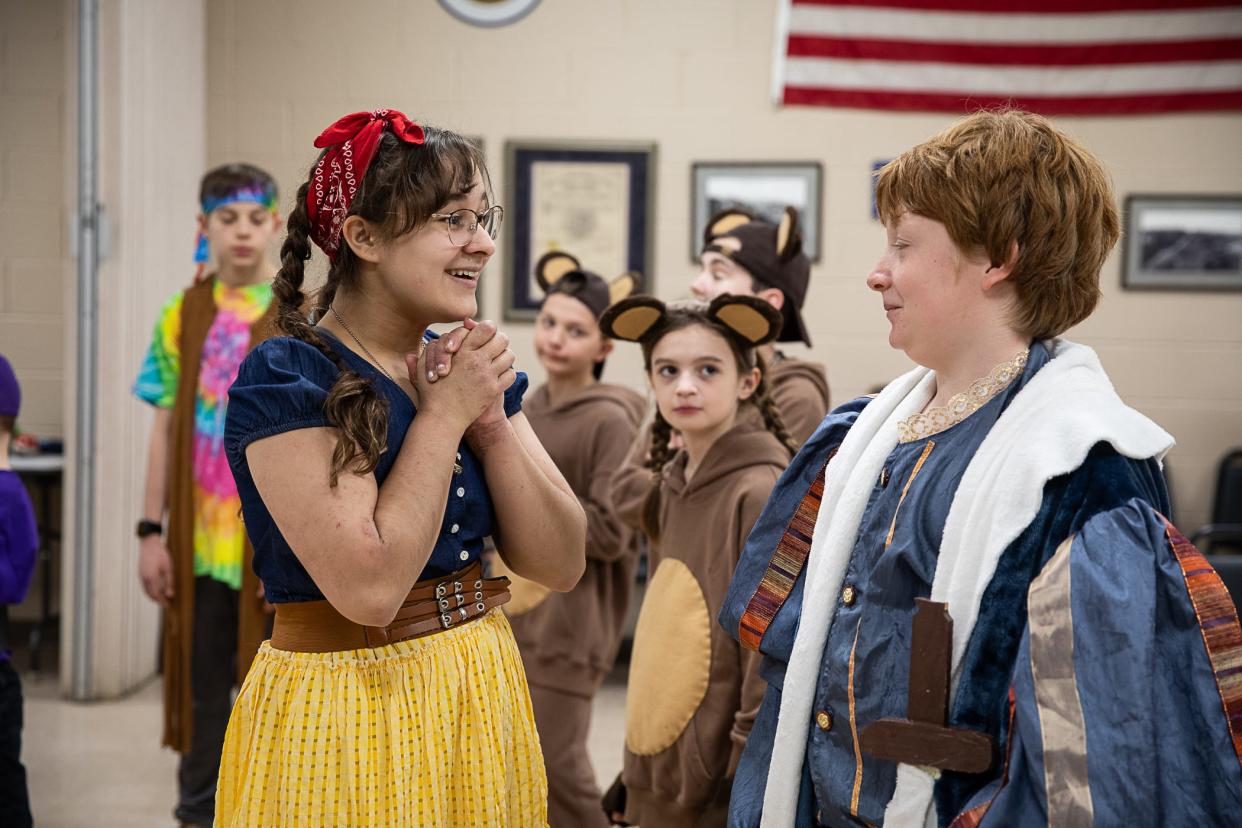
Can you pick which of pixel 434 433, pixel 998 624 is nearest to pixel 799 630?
pixel 998 624

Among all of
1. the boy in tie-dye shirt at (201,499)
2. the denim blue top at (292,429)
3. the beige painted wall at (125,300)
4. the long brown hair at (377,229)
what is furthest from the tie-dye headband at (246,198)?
the denim blue top at (292,429)

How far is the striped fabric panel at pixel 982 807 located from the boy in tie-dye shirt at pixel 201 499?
2143 millimetres

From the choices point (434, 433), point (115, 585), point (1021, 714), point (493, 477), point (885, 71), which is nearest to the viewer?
point (1021, 714)

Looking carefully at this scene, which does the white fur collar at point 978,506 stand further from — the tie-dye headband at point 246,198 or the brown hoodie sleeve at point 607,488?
the tie-dye headband at point 246,198

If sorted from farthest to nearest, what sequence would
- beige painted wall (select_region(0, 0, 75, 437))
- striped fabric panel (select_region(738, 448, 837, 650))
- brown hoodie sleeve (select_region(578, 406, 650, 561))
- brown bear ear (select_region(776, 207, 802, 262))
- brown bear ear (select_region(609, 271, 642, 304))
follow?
1. beige painted wall (select_region(0, 0, 75, 437))
2. brown bear ear (select_region(609, 271, 642, 304))
3. brown bear ear (select_region(776, 207, 802, 262))
4. brown hoodie sleeve (select_region(578, 406, 650, 561))
5. striped fabric panel (select_region(738, 448, 837, 650))

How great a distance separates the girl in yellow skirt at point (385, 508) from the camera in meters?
1.27

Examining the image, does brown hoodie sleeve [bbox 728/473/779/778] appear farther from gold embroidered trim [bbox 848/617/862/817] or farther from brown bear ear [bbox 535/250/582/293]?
brown bear ear [bbox 535/250/582/293]

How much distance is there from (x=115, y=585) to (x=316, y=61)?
2279mm

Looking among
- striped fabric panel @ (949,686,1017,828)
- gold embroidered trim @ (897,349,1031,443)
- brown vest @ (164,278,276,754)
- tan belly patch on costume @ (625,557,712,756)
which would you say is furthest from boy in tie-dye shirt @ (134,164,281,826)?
striped fabric panel @ (949,686,1017,828)

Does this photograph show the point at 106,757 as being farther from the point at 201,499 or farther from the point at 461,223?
the point at 461,223

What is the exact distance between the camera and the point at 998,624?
1207mm

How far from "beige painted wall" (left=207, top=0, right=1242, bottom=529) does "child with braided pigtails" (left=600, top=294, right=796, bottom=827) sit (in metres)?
2.71

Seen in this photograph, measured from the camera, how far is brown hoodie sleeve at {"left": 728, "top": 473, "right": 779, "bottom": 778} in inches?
78.0

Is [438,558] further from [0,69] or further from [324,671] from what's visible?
[0,69]
